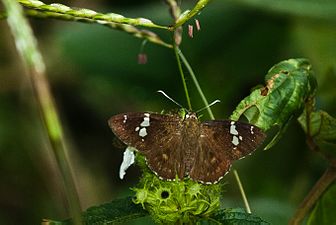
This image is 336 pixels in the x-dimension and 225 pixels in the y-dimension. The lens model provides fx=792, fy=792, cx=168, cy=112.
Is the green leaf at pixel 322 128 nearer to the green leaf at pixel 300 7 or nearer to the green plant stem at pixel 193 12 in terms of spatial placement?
the green plant stem at pixel 193 12

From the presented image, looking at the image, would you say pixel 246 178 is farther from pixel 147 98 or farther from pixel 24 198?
pixel 24 198

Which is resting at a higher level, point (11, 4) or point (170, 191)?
point (11, 4)

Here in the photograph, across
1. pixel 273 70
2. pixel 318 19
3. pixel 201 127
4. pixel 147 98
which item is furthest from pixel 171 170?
pixel 147 98

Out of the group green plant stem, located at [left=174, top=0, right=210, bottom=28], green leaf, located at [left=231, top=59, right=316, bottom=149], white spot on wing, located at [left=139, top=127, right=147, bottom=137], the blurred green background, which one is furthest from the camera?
the blurred green background

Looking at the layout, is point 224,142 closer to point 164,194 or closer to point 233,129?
point 233,129

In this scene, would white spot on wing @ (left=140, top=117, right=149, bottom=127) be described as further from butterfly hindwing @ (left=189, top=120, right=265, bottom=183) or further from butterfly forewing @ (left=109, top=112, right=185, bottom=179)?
butterfly hindwing @ (left=189, top=120, right=265, bottom=183)

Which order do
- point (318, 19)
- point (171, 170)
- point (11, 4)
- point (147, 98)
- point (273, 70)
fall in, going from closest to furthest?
point (11, 4) → point (171, 170) → point (273, 70) → point (318, 19) → point (147, 98)

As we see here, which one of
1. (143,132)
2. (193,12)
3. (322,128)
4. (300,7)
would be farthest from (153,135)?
(300,7)

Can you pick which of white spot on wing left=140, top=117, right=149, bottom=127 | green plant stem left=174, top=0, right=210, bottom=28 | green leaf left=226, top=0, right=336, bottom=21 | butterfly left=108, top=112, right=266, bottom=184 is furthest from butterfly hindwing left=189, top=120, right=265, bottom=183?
green leaf left=226, top=0, right=336, bottom=21

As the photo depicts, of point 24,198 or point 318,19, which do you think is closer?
point 318,19

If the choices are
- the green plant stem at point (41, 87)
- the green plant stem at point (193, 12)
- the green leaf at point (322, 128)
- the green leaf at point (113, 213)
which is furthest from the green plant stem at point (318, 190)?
the green plant stem at point (41, 87)
